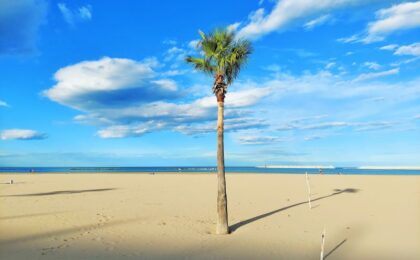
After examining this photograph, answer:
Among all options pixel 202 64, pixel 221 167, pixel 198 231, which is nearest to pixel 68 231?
pixel 198 231

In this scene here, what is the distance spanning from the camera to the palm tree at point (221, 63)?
48.7ft

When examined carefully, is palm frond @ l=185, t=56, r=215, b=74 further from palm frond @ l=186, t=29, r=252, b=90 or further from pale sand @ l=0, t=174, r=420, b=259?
pale sand @ l=0, t=174, r=420, b=259

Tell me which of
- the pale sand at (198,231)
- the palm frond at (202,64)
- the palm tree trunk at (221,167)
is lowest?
the pale sand at (198,231)

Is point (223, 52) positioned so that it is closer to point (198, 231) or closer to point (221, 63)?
point (221, 63)

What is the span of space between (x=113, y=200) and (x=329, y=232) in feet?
53.1

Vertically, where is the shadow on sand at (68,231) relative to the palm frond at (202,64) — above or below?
below

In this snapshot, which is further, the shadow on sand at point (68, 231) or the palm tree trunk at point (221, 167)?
the palm tree trunk at point (221, 167)

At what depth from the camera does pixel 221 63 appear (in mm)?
14906

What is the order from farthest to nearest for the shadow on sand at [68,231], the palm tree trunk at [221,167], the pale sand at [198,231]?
the palm tree trunk at [221,167], the shadow on sand at [68,231], the pale sand at [198,231]

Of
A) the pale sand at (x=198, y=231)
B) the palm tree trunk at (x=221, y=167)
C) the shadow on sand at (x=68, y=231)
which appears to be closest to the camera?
the pale sand at (x=198, y=231)

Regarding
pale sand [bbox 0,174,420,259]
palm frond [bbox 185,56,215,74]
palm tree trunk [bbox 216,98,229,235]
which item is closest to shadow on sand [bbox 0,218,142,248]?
pale sand [bbox 0,174,420,259]

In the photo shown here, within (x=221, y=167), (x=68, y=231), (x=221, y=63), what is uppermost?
(x=221, y=63)

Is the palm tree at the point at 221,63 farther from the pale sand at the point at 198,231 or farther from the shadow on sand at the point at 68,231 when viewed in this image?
the shadow on sand at the point at 68,231

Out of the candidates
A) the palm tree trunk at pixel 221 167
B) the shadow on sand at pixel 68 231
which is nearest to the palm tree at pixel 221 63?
the palm tree trunk at pixel 221 167
